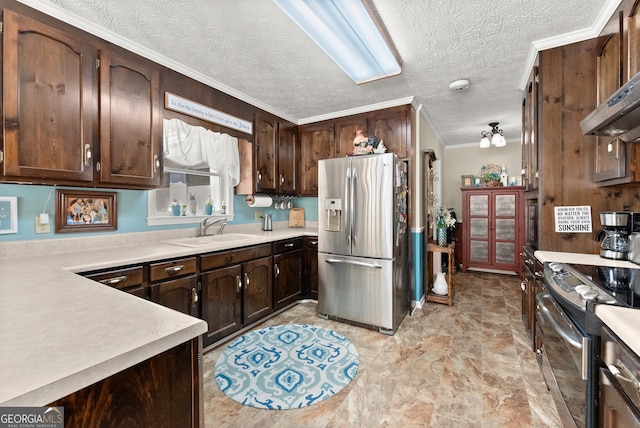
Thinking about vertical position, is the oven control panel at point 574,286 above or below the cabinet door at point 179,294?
above

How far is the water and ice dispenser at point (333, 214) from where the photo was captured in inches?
116

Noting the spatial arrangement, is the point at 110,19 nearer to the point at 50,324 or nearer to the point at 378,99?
the point at 50,324

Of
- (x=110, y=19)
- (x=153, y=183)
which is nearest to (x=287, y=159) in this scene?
(x=153, y=183)

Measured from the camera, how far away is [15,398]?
490mm

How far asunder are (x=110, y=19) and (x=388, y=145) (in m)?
2.65

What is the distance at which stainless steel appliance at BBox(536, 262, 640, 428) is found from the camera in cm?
113

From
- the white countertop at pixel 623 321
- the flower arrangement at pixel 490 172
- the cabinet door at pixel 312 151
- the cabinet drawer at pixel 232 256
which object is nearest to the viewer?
the white countertop at pixel 623 321

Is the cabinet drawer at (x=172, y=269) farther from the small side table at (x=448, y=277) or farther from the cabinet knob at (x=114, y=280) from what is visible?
the small side table at (x=448, y=277)

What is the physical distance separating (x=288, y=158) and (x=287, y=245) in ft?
4.02

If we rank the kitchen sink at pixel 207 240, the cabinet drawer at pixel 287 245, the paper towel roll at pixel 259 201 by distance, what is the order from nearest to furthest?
the kitchen sink at pixel 207 240 → the cabinet drawer at pixel 287 245 → the paper towel roll at pixel 259 201

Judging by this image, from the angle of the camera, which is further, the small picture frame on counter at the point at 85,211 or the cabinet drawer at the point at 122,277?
the small picture frame on counter at the point at 85,211

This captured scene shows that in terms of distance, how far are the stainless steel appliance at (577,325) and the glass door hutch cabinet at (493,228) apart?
3.40 meters

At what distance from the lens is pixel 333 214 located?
3.00m

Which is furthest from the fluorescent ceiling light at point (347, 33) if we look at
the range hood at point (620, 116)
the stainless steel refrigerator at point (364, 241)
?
the range hood at point (620, 116)
